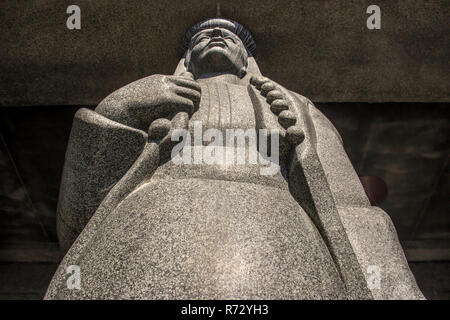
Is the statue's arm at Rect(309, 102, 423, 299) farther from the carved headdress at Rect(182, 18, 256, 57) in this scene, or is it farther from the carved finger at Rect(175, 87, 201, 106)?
the carved headdress at Rect(182, 18, 256, 57)

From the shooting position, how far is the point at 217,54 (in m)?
4.80

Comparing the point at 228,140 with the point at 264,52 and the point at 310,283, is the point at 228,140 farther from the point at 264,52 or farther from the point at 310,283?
the point at 264,52

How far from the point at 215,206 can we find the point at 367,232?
1.13 metres

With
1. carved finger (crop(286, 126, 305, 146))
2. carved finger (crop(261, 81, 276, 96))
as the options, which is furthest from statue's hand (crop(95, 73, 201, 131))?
carved finger (crop(286, 126, 305, 146))

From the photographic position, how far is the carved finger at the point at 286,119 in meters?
3.45

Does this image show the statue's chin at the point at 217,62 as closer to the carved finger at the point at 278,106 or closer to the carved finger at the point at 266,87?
the carved finger at the point at 266,87

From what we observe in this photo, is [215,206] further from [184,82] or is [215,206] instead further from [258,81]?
[258,81]

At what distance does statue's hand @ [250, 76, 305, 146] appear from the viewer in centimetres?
329

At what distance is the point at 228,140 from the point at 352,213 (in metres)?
0.98

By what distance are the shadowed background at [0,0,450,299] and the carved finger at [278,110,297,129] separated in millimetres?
2797

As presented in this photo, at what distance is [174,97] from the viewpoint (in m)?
3.52

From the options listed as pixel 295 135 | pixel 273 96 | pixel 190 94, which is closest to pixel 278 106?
pixel 273 96

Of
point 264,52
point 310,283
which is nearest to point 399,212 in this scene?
point 264,52
